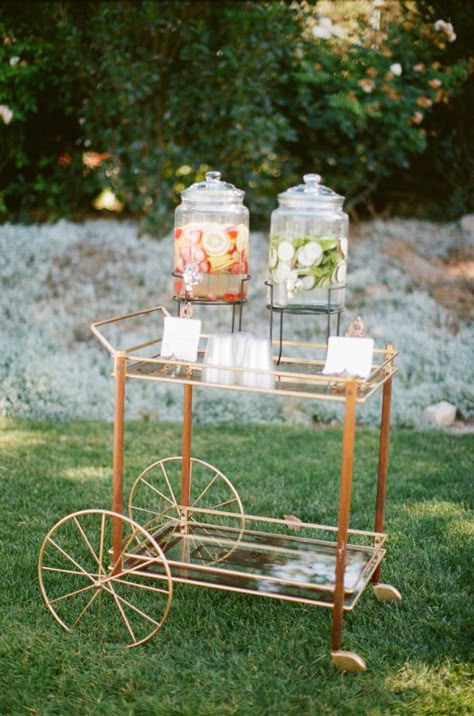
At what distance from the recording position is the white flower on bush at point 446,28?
705 cm

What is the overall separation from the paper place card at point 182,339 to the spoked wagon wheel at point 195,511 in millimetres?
591

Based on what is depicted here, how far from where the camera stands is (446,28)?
7.07 metres

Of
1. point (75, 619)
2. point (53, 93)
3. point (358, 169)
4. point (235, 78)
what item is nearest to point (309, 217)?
point (75, 619)

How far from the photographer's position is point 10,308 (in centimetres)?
635

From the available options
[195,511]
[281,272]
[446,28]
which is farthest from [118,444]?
[446,28]

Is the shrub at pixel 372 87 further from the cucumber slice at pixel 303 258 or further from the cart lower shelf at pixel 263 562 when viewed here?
the cart lower shelf at pixel 263 562

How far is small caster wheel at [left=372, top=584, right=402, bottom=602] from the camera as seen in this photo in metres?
2.91

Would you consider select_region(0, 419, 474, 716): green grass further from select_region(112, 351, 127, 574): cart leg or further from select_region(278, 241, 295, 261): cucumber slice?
select_region(278, 241, 295, 261): cucumber slice

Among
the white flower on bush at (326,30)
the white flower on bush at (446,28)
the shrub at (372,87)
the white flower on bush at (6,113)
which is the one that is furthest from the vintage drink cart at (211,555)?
the white flower on bush at (446,28)

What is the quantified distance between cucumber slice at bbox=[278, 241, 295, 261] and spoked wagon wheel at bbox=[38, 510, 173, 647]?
36.3 inches

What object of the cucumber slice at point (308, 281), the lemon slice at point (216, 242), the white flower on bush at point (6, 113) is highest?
the white flower on bush at point (6, 113)

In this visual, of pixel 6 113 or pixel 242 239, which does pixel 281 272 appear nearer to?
pixel 242 239

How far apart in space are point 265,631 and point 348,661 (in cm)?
32

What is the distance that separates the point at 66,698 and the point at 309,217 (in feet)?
5.19
